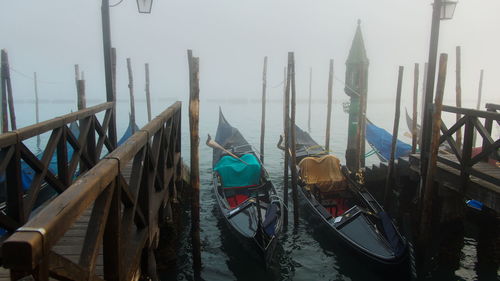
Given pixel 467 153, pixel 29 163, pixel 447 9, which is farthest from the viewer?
pixel 447 9

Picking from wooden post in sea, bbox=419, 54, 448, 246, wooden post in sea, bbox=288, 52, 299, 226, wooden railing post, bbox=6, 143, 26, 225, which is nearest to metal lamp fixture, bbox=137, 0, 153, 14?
wooden post in sea, bbox=288, 52, 299, 226

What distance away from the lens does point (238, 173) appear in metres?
8.93

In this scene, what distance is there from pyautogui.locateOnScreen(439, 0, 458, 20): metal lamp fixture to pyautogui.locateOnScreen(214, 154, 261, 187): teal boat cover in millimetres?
4987

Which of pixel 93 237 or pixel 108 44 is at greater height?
pixel 108 44

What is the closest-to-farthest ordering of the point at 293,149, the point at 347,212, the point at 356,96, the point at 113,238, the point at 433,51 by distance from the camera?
the point at 113,238 → the point at 433,51 → the point at 347,212 → the point at 293,149 → the point at 356,96

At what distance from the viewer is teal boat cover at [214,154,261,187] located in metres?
8.91

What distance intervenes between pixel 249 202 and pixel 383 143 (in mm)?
6871

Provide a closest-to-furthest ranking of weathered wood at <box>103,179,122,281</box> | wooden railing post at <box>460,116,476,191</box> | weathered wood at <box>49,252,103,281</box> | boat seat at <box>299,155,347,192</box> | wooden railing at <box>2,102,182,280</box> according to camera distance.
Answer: wooden railing at <box>2,102,182,280</box> < weathered wood at <box>49,252,103,281</box> < weathered wood at <box>103,179,122,281</box> < wooden railing post at <box>460,116,476,191</box> < boat seat at <box>299,155,347,192</box>

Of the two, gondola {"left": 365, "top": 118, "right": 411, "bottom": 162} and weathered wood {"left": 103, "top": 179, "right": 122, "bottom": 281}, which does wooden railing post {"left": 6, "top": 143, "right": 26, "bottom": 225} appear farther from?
gondola {"left": 365, "top": 118, "right": 411, "bottom": 162}

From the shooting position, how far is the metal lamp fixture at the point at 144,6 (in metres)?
5.96

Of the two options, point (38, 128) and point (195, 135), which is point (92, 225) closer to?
point (38, 128)

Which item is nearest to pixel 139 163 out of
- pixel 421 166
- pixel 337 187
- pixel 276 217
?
pixel 276 217

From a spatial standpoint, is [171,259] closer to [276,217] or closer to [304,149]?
[276,217]

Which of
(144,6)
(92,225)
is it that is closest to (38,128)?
(92,225)
